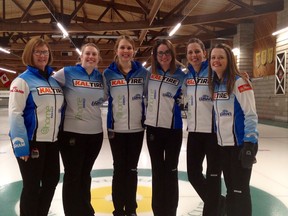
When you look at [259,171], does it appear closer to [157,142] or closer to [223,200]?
[223,200]

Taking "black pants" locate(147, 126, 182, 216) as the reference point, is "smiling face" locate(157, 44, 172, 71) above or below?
above

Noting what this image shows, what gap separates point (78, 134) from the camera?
2.41m

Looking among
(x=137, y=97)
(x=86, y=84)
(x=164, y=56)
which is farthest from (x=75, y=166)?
(x=164, y=56)

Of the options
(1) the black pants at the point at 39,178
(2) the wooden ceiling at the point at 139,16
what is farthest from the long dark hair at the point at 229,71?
(2) the wooden ceiling at the point at 139,16

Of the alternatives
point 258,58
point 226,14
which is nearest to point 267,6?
point 226,14

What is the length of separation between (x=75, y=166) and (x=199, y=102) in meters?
1.13

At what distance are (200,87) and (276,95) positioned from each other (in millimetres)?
10783

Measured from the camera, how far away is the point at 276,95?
12055 millimetres

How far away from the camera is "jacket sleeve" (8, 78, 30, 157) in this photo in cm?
204

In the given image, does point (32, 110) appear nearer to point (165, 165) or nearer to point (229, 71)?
point (165, 165)

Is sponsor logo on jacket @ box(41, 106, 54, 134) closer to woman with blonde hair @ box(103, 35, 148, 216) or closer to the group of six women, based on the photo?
the group of six women

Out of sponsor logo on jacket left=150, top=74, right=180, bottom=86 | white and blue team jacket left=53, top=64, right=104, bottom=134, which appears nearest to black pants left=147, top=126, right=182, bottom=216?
sponsor logo on jacket left=150, top=74, right=180, bottom=86

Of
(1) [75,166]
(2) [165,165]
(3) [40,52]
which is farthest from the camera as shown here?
(2) [165,165]

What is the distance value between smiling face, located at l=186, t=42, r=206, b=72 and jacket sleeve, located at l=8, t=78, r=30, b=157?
53.1 inches
